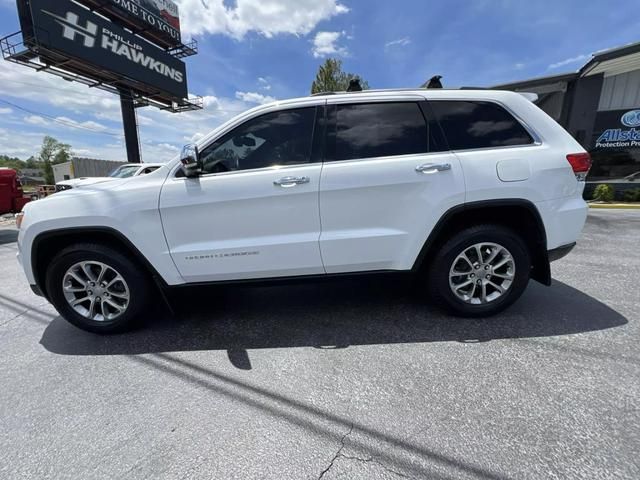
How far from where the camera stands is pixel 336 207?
262cm

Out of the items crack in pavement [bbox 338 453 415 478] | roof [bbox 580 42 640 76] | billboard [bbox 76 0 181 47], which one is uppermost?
billboard [bbox 76 0 181 47]

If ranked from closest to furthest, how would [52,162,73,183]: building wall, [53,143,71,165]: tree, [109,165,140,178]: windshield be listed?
[109,165,140,178]: windshield → [52,162,73,183]: building wall → [53,143,71,165]: tree

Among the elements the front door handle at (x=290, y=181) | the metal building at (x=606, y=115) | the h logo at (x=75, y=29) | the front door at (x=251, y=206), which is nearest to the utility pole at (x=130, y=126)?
the h logo at (x=75, y=29)

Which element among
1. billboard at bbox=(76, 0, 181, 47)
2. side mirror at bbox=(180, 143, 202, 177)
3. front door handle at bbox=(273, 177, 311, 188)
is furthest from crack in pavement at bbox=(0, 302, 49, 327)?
billboard at bbox=(76, 0, 181, 47)

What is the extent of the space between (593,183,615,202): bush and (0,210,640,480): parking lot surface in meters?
11.8

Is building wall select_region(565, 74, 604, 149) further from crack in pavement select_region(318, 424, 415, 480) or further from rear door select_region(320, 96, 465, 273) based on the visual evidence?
crack in pavement select_region(318, 424, 415, 480)

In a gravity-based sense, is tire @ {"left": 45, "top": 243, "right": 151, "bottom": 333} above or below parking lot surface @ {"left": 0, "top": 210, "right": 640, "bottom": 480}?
above

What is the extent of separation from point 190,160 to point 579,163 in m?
3.22

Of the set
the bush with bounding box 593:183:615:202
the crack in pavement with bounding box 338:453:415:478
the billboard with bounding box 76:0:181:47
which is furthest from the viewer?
the billboard with bounding box 76:0:181:47

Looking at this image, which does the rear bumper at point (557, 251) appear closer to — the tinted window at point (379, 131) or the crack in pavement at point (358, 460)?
the tinted window at point (379, 131)

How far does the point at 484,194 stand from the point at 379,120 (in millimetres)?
1083

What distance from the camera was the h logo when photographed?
15.6 m

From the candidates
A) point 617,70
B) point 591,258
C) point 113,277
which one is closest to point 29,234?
point 113,277

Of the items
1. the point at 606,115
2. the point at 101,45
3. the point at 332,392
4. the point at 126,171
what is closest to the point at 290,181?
the point at 332,392
